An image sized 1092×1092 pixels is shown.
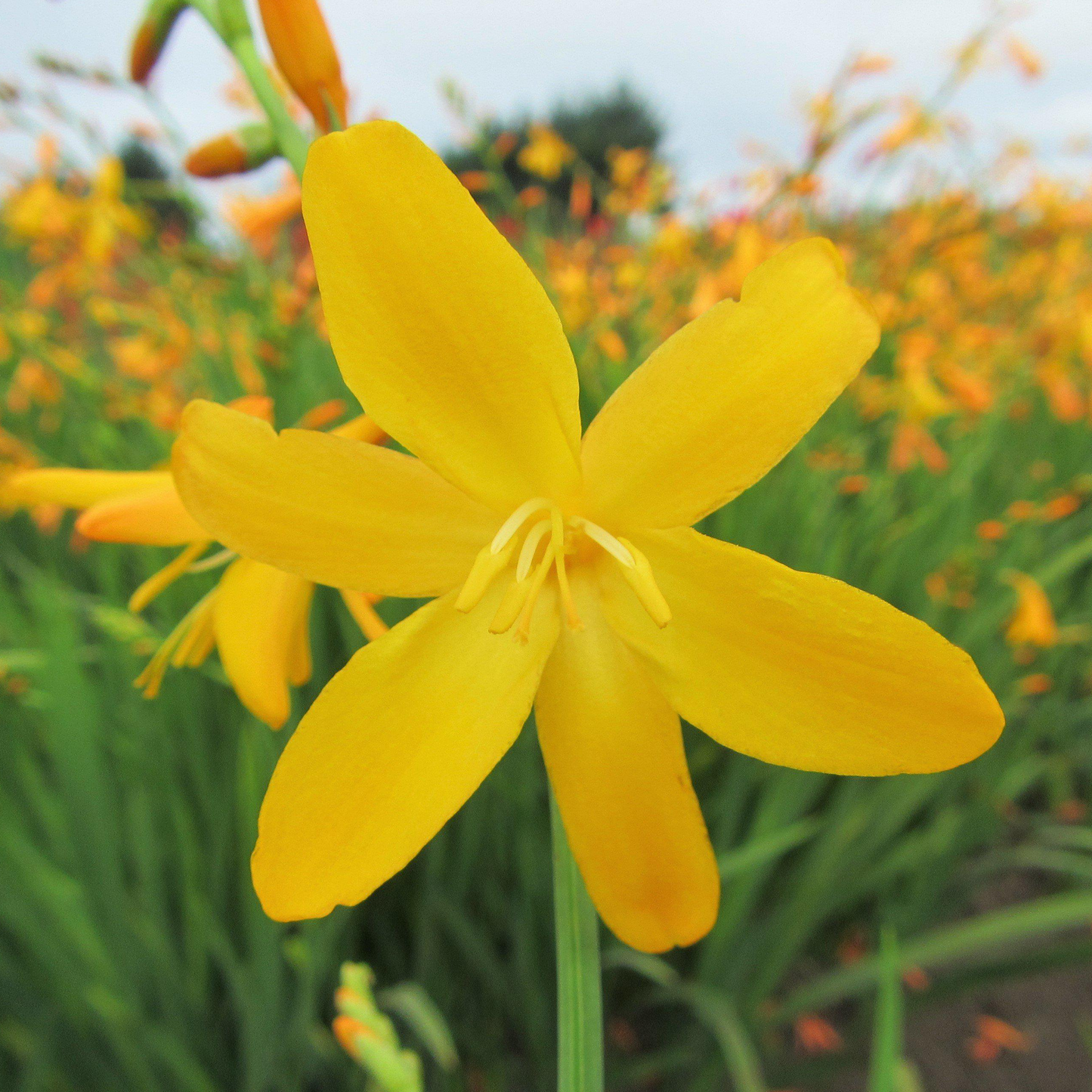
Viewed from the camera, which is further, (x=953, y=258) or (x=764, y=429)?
(x=953, y=258)

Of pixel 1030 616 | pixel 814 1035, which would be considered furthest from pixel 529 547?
pixel 814 1035


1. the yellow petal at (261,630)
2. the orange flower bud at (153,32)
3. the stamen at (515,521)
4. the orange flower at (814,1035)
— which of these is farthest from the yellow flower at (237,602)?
the orange flower at (814,1035)

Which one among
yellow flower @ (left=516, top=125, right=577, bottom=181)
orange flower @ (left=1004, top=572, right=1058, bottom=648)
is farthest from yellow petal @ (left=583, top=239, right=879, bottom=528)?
yellow flower @ (left=516, top=125, right=577, bottom=181)

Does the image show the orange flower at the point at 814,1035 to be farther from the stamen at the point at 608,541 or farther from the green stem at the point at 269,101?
the green stem at the point at 269,101

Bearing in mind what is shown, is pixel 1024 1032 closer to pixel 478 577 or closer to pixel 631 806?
pixel 631 806

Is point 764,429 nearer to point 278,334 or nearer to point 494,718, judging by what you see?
point 494,718

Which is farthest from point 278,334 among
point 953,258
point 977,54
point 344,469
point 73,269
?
point 953,258

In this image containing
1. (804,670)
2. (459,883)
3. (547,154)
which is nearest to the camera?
(804,670)
